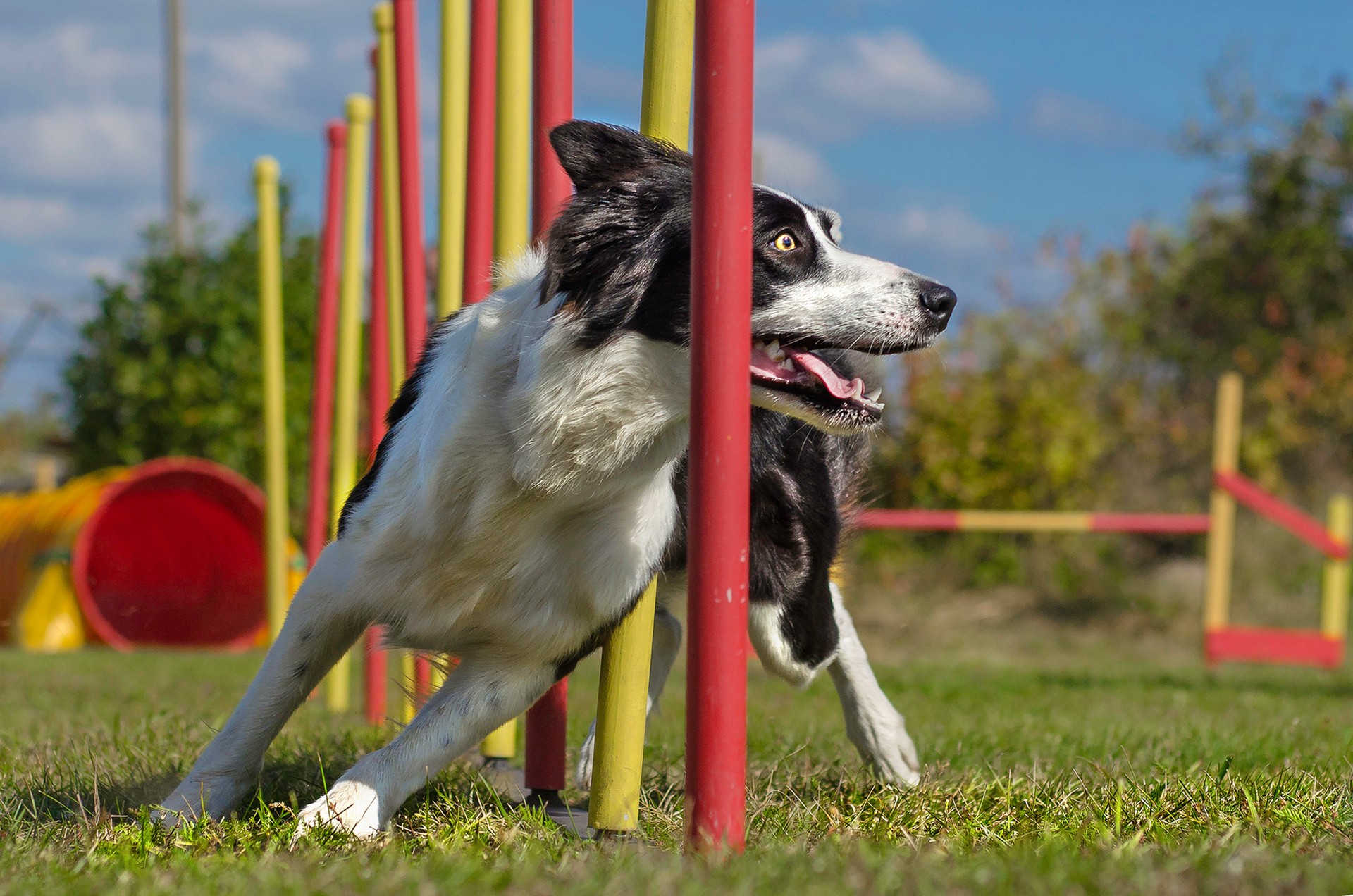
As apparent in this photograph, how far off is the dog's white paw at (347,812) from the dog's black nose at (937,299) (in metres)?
1.39

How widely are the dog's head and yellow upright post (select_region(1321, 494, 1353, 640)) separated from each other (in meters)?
6.84

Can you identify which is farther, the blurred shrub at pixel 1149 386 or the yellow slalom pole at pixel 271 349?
the blurred shrub at pixel 1149 386

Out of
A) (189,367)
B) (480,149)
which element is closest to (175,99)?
(189,367)

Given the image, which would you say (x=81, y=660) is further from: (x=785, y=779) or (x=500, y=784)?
(x=785, y=779)

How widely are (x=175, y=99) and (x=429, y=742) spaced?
59.2 ft

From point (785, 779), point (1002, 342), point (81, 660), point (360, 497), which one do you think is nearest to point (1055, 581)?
point (1002, 342)

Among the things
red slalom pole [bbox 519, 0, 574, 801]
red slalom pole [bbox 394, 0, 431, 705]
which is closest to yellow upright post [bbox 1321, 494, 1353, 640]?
red slalom pole [bbox 394, 0, 431, 705]

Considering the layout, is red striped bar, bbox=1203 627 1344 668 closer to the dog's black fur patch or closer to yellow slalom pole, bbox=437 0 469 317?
the dog's black fur patch

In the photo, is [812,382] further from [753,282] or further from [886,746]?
[886,746]

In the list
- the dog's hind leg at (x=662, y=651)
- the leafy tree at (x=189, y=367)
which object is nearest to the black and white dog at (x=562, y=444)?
the dog's hind leg at (x=662, y=651)

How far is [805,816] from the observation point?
2.48 metres

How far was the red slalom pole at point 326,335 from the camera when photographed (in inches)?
204

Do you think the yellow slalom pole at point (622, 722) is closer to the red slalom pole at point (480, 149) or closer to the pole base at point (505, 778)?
the pole base at point (505, 778)

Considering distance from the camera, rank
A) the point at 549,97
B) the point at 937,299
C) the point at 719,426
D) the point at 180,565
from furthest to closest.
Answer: the point at 180,565 < the point at 549,97 < the point at 937,299 < the point at 719,426
